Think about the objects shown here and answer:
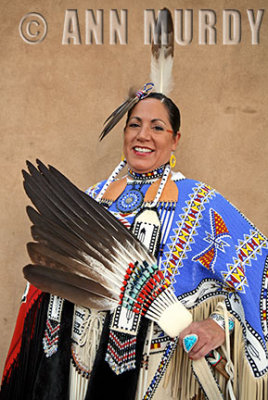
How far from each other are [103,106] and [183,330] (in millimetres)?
1692

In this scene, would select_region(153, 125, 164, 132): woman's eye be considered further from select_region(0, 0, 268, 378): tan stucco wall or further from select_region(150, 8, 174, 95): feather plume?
select_region(0, 0, 268, 378): tan stucco wall

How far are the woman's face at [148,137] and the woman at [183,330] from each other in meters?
0.14

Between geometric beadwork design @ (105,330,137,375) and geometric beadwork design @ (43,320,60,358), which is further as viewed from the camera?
geometric beadwork design @ (43,320,60,358)

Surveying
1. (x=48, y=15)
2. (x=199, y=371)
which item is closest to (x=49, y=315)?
(x=199, y=371)

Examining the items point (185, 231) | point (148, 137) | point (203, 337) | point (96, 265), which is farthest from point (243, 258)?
point (148, 137)

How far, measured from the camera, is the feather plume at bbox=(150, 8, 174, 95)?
2.55 m

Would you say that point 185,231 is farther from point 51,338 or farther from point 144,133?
point 51,338

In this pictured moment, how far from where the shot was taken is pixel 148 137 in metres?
2.36

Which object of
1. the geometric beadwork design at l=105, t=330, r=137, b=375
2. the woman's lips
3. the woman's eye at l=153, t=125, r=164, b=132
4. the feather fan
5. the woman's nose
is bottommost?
the geometric beadwork design at l=105, t=330, r=137, b=375

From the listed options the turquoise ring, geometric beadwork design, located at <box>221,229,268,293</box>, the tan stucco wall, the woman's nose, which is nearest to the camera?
the turquoise ring

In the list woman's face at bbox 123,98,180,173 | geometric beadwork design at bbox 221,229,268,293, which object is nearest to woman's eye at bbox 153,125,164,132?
woman's face at bbox 123,98,180,173

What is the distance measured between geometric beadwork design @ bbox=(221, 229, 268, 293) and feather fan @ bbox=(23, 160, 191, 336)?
0.22 m

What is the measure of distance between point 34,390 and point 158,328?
56 centimetres

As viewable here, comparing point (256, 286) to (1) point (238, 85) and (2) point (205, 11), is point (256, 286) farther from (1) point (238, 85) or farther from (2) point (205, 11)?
(2) point (205, 11)
